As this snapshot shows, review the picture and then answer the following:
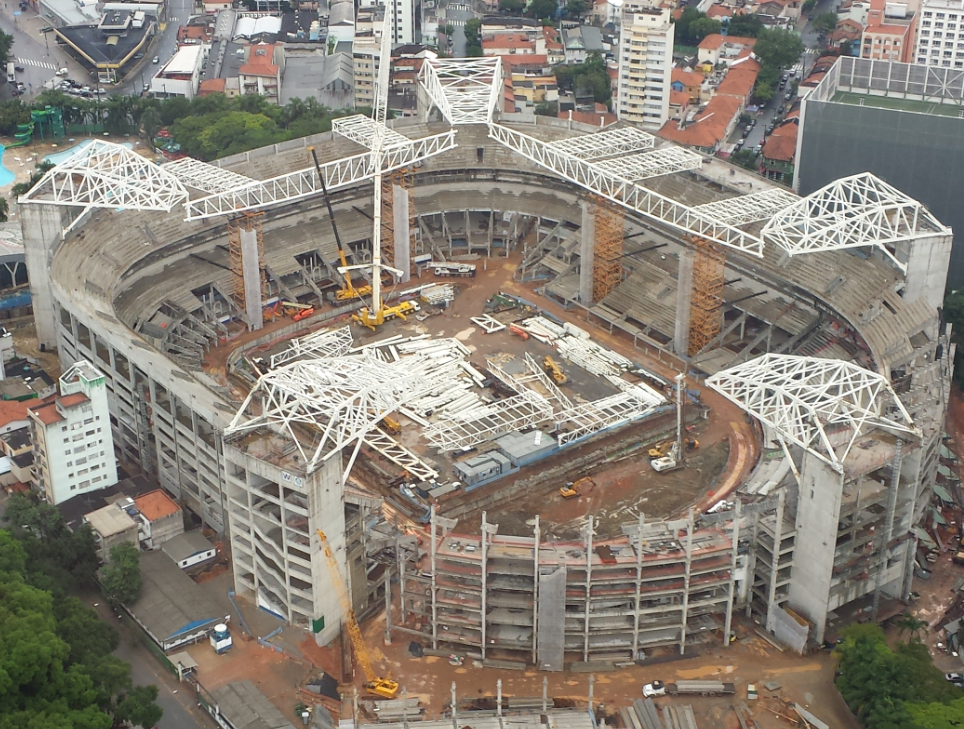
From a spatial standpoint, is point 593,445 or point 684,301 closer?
point 593,445

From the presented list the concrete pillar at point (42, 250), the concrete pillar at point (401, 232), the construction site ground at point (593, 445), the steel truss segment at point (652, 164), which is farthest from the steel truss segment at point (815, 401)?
the concrete pillar at point (42, 250)

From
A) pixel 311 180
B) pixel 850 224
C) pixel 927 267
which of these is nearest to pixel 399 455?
pixel 311 180

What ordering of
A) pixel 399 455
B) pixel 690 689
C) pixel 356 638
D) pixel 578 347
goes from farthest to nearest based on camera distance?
pixel 578 347 → pixel 399 455 → pixel 356 638 → pixel 690 689

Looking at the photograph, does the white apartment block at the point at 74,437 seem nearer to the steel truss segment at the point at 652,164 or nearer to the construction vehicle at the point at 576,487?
the construction vehicle at the point at 576,487

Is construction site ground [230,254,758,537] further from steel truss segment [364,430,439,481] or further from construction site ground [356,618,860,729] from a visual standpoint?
construction site ground [356,618,860,729]

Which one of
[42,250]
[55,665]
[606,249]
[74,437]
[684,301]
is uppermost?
[606,249]

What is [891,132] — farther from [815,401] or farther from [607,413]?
[815,401]

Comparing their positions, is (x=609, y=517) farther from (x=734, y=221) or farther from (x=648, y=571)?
(x=734, y=221)

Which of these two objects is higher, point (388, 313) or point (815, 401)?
point (815, 401)
